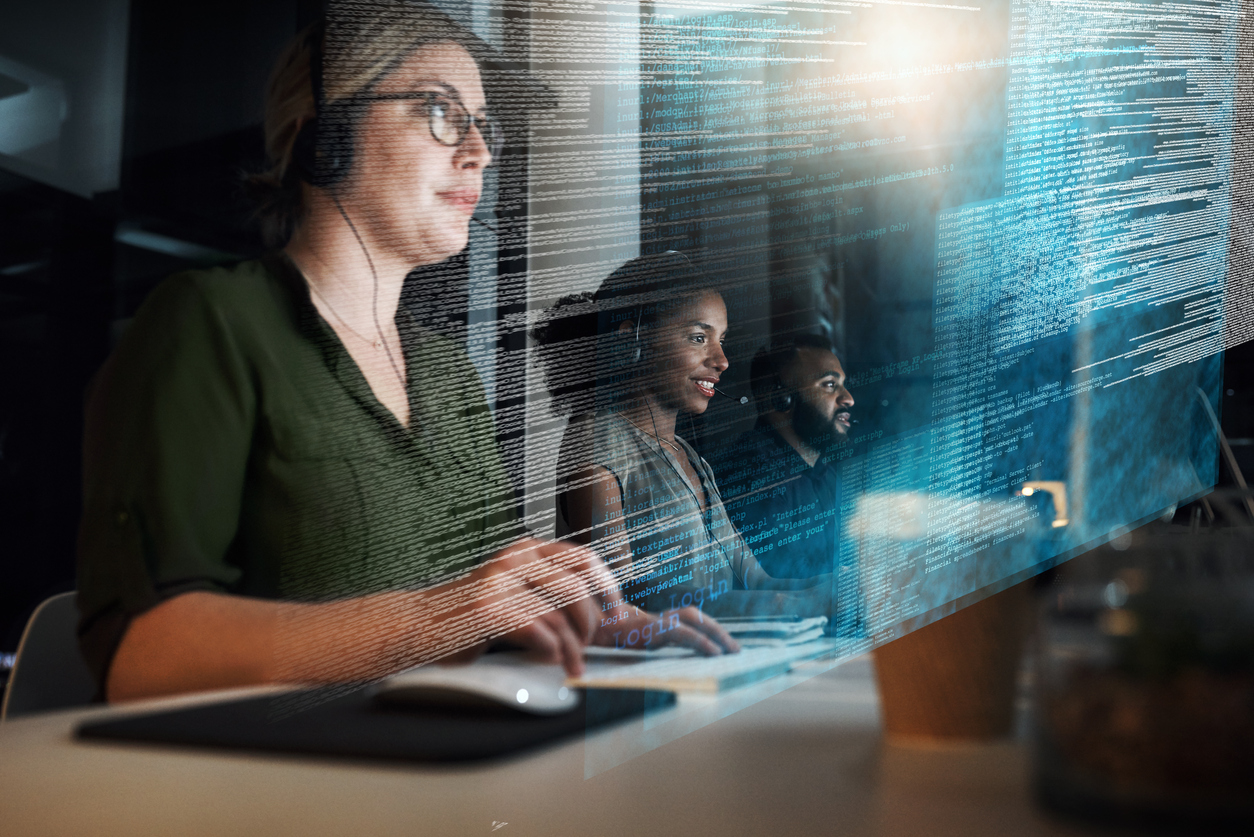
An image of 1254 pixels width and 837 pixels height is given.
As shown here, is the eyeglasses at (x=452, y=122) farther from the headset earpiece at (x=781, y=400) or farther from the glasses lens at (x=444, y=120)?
the headset earpiece at (x=781, y=400)

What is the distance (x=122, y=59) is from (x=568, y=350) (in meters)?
0.12

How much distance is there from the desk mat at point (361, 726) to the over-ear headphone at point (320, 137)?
119 mm

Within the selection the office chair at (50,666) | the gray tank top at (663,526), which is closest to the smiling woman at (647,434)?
the gray tank top at (663,526)

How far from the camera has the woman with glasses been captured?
170 mm

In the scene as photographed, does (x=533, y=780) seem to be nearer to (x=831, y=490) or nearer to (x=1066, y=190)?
(x=831, y=490)

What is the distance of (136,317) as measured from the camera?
17 cm

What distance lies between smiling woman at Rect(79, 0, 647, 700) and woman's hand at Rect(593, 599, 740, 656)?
58 millimetres

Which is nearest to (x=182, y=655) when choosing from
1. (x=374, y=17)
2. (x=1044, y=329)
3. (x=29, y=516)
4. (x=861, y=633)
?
(x=29, y=516)

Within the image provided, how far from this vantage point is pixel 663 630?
10.6 inches

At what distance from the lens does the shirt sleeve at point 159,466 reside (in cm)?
17

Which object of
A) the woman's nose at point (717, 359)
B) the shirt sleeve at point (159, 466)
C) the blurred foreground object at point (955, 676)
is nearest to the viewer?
the shirt sleeve at point (159, 466)

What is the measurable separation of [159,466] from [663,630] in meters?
0.16

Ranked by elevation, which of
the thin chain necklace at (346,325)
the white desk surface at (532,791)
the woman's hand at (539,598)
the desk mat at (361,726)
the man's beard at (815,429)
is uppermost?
the thin chain necklace at (346,325)

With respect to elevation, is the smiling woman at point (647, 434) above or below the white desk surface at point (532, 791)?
above
